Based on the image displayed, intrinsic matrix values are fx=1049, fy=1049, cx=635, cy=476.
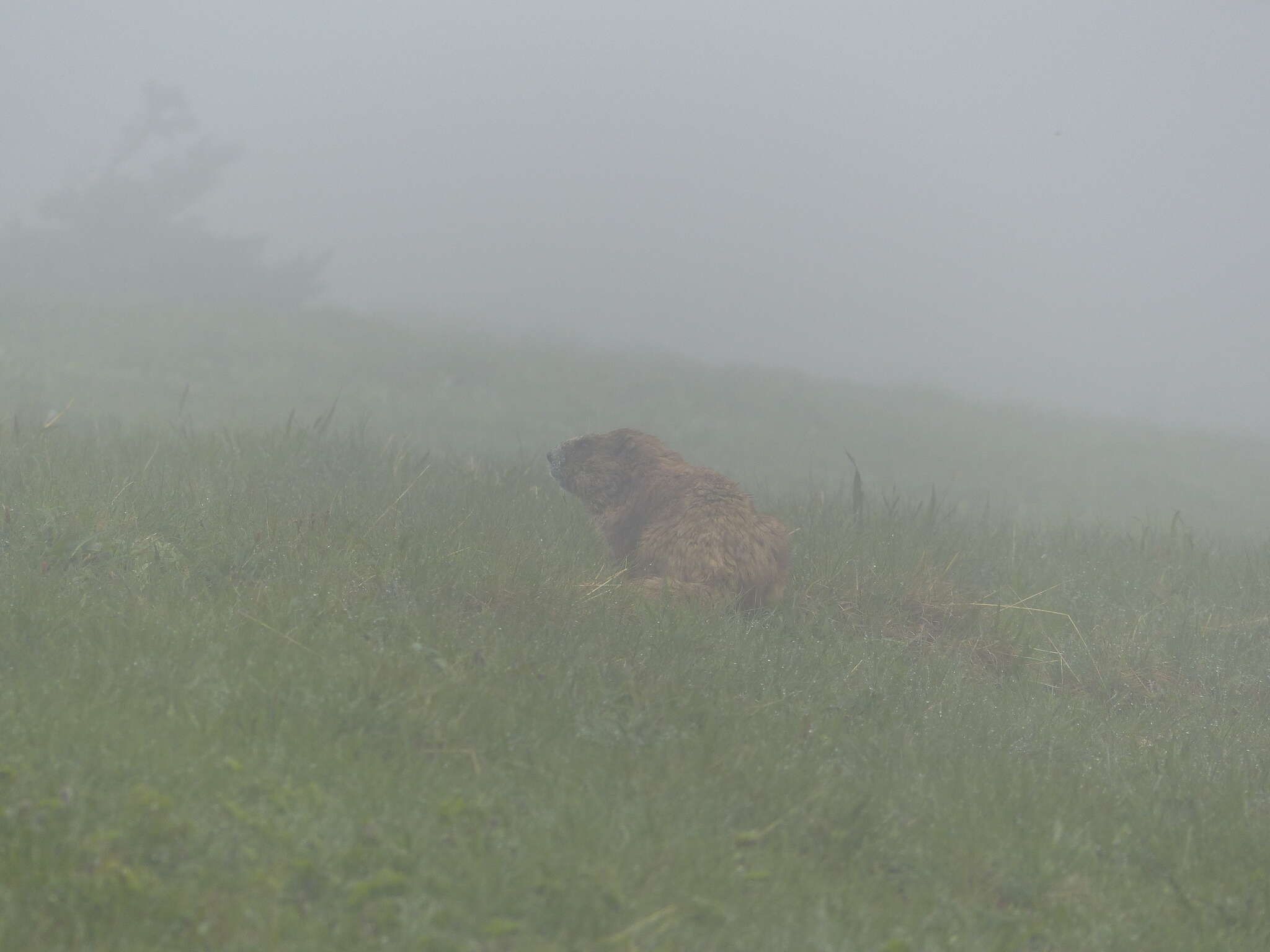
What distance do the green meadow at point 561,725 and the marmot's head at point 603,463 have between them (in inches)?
13.5

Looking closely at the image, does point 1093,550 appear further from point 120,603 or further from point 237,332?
point 237,332

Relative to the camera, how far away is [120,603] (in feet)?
14.6

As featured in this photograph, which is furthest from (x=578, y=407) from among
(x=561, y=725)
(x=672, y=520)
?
(x=561, y=725)

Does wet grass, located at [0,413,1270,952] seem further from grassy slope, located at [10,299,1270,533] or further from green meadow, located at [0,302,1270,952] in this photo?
grassy slope, located at [10,299,1270,533]

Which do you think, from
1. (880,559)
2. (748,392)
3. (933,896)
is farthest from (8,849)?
(748,392)

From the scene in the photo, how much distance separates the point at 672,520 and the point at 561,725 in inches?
98.5

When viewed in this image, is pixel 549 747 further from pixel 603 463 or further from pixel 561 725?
pixel 603 463

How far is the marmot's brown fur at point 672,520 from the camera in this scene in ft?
19.4

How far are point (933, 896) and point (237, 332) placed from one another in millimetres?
19696

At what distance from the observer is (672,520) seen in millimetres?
6301

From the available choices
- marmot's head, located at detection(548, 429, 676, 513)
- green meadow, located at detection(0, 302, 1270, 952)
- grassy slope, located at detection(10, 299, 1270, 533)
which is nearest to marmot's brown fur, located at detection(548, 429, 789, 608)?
marmot's head, located at detection(548, 429, 676, 513)

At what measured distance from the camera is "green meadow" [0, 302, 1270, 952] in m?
2.75

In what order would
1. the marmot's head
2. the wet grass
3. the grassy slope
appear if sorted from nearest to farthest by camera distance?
the wet grass → the marmot's head → the grassy slope

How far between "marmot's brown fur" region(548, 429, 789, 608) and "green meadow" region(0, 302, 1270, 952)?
0.26 metres
